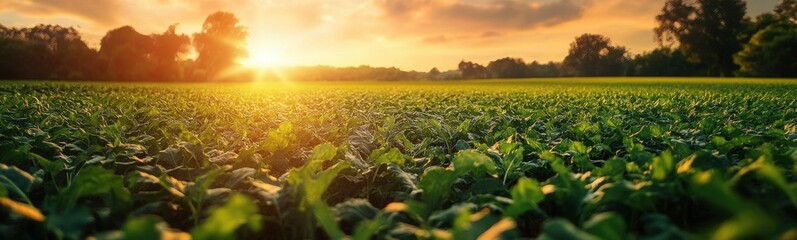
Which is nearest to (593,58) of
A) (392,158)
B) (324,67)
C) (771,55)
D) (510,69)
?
(510,69)

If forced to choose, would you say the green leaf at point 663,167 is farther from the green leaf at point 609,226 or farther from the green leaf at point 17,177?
the green leaf at point 17,177

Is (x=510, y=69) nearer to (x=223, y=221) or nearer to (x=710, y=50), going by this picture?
(x=710, y=50)

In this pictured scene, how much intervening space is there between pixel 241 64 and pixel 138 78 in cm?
1895

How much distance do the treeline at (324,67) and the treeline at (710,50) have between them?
13cm

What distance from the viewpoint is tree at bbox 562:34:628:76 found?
9538cm

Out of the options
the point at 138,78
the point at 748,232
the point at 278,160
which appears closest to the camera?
the point at 748,232

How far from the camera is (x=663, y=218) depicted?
1.21 meters

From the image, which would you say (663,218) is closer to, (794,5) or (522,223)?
(522,223)

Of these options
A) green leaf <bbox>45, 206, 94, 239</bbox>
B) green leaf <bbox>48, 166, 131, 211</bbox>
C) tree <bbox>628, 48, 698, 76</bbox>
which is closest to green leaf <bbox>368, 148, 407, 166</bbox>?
green leaf <bbox>48, 166, 131, 211</bbox>

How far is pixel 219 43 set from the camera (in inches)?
2842

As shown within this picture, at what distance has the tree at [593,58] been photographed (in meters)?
95.4

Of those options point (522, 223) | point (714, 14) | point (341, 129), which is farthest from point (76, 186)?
point (714, 14)

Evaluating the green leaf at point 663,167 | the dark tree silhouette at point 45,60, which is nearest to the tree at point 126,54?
the dark tree silhouette at point 45,60

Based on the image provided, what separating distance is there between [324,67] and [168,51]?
2619 centimetres
